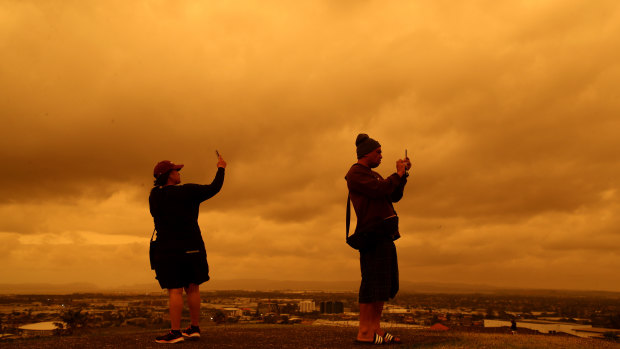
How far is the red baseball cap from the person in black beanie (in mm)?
2331

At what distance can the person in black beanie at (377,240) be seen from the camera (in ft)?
19.4

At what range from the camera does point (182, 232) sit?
6.35 meters

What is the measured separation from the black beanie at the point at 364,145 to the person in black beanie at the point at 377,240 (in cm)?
21

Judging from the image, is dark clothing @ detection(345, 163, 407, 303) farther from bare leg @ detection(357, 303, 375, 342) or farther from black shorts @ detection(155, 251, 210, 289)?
black shorts @ detection(155, 251, 210, 289)

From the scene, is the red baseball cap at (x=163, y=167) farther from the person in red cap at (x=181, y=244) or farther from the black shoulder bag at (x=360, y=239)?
the black shoulder bag at (x=360, y=239)

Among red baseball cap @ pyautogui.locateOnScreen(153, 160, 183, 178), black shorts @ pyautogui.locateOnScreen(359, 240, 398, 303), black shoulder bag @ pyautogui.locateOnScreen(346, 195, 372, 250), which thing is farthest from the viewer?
red baseball cap @ pyautogui.locateOnScreen(153, 160, 183, 178)

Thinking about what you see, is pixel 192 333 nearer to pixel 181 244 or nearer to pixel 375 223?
pixel 181 244

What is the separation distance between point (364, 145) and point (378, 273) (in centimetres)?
161

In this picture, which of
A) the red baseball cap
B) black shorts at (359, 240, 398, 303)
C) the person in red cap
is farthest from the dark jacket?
black shorts at (359, 240, 398, 303)

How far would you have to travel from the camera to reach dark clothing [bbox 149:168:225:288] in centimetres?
625

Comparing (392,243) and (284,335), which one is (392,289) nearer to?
(392,243)

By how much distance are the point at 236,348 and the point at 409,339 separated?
2294 mm

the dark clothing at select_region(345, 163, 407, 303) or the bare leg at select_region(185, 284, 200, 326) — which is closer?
the dark clothing at select_region(345, 163, 407, 303)

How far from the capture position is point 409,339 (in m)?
6.60
